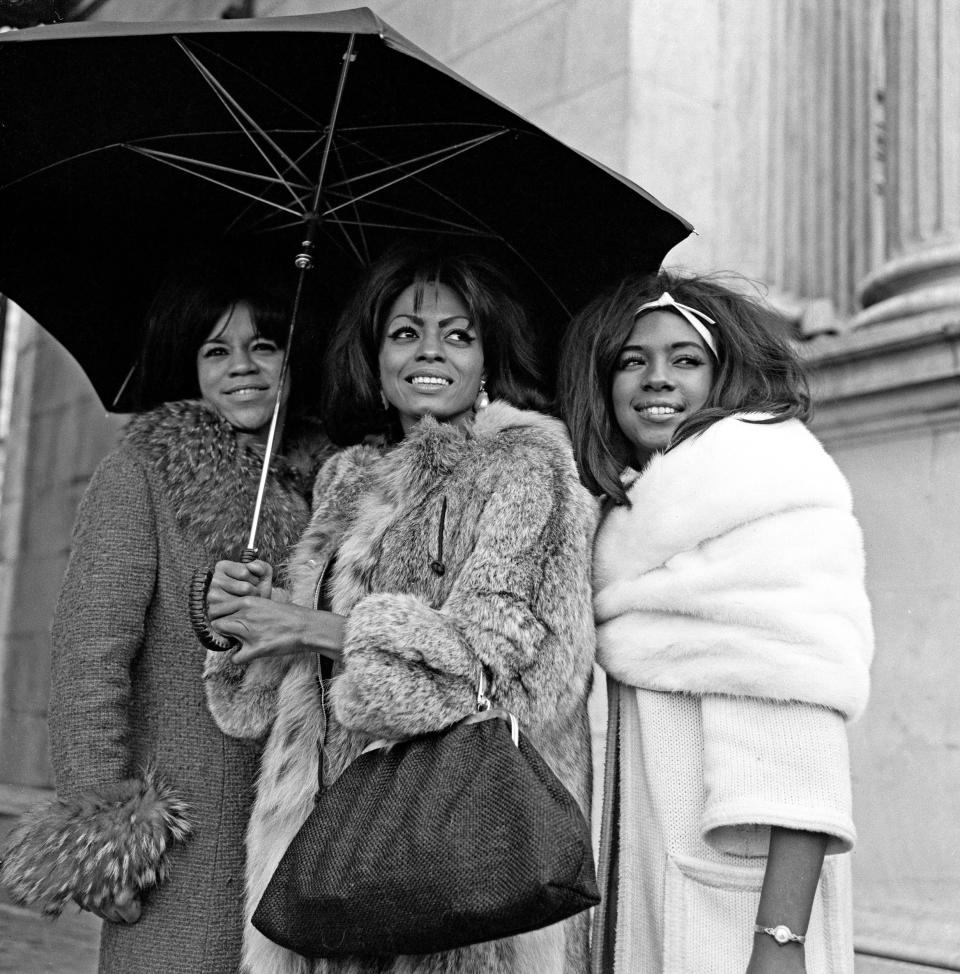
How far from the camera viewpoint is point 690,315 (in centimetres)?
254

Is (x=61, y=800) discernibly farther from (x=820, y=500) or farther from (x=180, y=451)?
(x=820, y=500)

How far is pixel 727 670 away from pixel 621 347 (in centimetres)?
81

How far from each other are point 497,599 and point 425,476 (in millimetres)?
401

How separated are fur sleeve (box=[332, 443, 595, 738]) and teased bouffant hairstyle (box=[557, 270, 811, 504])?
0.85ft

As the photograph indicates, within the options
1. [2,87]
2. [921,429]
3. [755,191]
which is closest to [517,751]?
[2,87]

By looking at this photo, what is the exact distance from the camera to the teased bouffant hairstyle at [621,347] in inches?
96.4

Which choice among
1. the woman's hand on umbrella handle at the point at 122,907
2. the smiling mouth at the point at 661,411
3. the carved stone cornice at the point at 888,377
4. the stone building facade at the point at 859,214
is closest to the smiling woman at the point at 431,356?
the smiling mouth at the point at 661,411

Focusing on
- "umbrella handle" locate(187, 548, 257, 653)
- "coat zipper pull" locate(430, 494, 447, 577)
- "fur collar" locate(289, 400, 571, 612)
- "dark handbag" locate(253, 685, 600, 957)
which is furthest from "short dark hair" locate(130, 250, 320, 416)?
"dark handbag" locate(253, 685, 600, 957)

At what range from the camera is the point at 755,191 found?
5031 mm

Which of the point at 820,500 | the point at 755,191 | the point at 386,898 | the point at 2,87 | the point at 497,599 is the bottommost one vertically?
the point at 386,898

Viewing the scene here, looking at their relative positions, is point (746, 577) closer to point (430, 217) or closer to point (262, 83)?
point (430, 217)

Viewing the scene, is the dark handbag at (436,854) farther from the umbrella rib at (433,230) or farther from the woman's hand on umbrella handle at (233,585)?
the umbrella rib at (433,230)

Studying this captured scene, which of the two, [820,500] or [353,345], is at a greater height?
[353,345]

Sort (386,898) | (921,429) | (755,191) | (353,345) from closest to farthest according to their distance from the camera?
1. (386,898)
2. (353,345)
3. (921,429)
4. (755,191)
